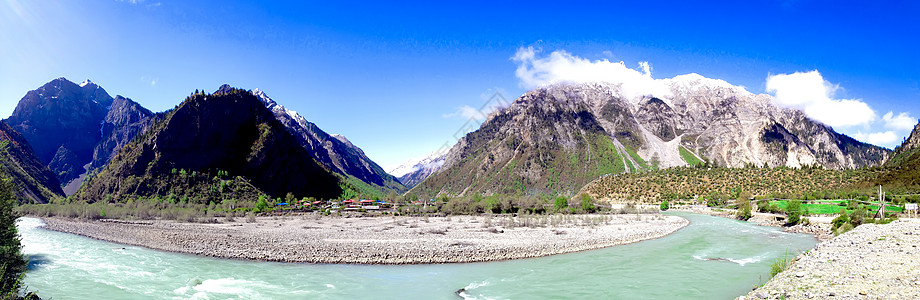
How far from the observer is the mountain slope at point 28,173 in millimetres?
120881

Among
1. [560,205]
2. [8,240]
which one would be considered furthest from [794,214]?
[8,240]

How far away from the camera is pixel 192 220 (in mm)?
68625

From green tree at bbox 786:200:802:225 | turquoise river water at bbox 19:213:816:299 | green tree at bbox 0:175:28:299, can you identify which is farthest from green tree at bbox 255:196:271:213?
green tree at bbox 786:200:802:225

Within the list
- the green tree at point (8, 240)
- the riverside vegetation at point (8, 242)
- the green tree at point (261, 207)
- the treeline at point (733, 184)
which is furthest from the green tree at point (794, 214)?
the green tree at point (261, 207)

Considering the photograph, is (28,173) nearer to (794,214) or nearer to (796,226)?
(796,226)

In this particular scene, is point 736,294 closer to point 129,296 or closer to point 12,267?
point 129,296

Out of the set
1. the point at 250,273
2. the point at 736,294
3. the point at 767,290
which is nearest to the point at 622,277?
the point at 736,294

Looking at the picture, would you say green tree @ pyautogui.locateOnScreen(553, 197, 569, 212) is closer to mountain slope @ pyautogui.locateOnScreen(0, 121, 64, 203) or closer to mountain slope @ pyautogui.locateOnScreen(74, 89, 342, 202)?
mountain slope @ pyautogui.locateOnScreen(74, 89, 342, 202)

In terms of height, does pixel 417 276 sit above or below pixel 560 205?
below

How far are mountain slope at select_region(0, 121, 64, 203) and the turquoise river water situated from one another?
390 ft

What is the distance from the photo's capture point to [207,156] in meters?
117

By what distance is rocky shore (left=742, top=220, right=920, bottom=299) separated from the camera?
12523 millimetres

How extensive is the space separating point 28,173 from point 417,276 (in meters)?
192

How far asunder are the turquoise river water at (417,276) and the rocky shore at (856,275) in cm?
278
